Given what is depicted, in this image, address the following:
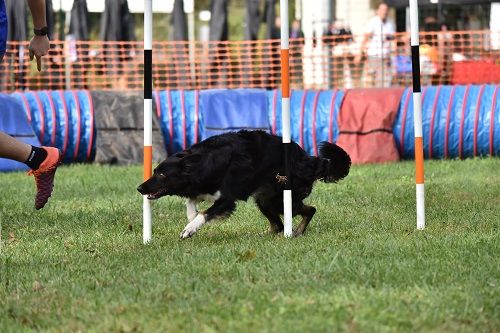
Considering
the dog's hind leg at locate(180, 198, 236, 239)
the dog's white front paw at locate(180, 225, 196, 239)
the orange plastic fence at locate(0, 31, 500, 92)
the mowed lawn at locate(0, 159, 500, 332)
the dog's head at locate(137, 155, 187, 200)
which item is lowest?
the mowed lawn at locate(0, 159, 500, 332)

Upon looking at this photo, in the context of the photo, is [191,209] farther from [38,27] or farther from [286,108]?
[38,27]

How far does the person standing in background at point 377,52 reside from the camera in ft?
54.1

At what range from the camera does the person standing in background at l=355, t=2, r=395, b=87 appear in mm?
16500

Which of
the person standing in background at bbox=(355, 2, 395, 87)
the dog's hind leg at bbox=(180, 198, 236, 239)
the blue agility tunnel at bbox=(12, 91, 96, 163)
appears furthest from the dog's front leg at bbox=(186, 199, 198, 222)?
the person standing in background at bbox=(355, 2, 395, 87)

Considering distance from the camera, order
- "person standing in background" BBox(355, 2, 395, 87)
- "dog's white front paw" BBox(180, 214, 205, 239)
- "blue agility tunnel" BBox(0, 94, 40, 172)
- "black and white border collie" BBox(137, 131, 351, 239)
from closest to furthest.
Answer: "dog's white front paw" BBox(180, 214, 205, 239), "black and white border collie" BBox(137, 131, 351, 239), "blue agility tunnel" BBox(0, 94, 40, 172), "person standing in background" BBox(355, 2, 395, 87)

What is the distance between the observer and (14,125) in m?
12.0

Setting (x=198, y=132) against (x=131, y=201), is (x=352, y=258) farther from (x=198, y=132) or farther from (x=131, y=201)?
(x=198, y=132)

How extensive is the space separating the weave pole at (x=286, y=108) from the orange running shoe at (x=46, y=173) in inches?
53.0

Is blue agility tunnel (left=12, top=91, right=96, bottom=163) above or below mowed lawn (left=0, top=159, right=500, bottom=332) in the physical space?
above

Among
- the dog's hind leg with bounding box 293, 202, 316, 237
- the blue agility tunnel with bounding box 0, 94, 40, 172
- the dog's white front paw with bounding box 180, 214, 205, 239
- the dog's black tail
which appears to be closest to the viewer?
the dog's white front paw with bounding box 180, 214, 205, 239

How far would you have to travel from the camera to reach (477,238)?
6.02 metres

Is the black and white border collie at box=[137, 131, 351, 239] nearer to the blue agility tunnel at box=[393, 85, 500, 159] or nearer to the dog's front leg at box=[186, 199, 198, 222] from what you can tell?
the dog's front leg at box=[186, 199, 198, 222]

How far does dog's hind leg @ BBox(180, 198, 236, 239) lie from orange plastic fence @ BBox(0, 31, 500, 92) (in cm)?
949

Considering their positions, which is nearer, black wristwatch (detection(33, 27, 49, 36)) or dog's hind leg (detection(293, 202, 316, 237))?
black wristwatch (detection(33, 27, 49, 36))
